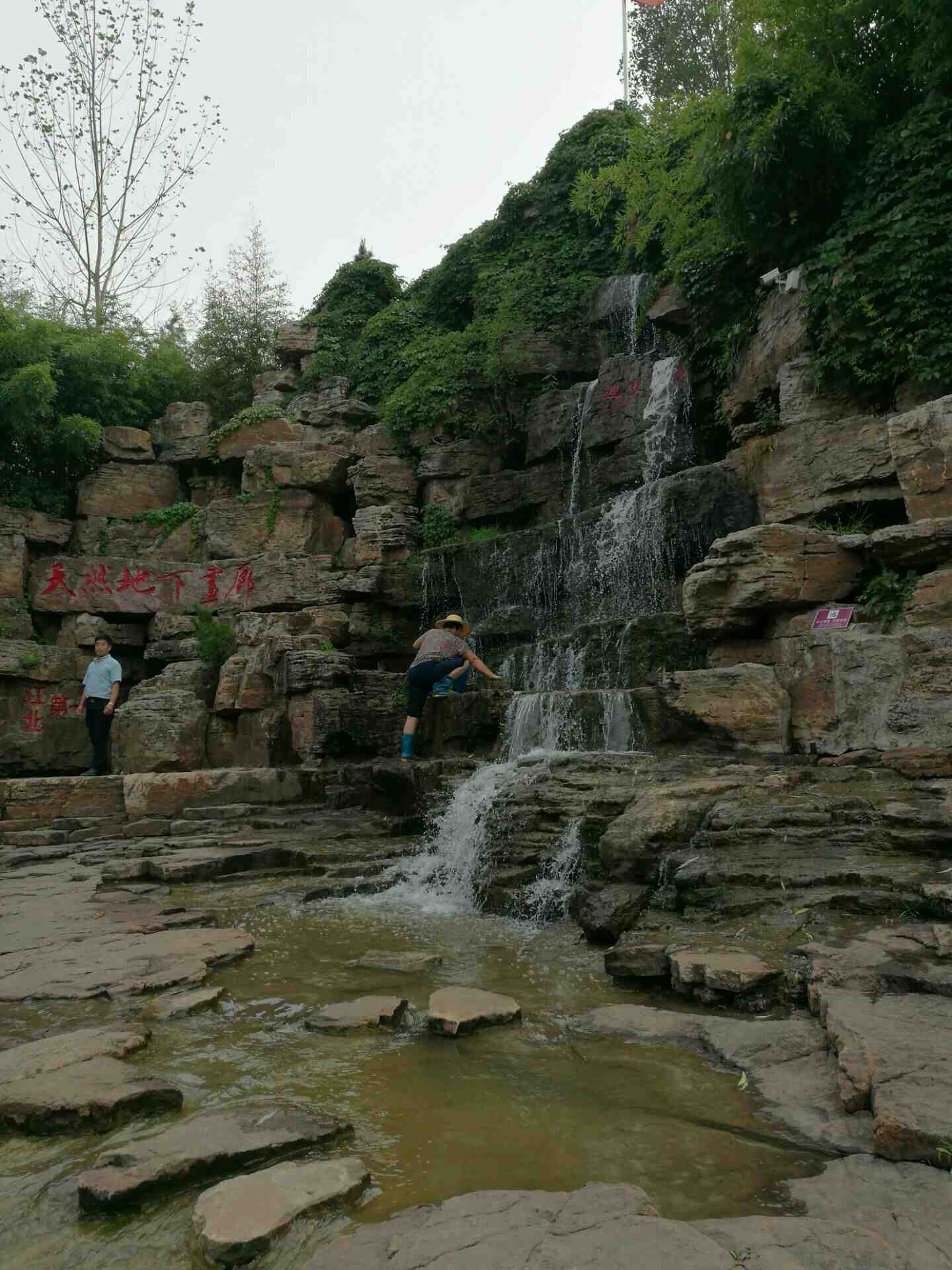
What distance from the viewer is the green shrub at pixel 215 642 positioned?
1370 cm

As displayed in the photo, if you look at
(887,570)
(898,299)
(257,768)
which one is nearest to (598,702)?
(887,570)

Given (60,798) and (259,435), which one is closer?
(60,798)

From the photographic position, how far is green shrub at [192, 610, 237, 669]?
1370 cm

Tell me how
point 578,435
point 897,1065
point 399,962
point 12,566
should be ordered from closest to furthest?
point 897,1065
point 399,962
point 578,435
point 12,566

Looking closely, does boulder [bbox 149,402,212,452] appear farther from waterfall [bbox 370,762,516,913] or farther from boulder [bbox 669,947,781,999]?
boulder [bbox 669,947,781,999]

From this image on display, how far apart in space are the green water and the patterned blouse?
18.5 ft

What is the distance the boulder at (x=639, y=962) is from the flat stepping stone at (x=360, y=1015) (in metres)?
0.98

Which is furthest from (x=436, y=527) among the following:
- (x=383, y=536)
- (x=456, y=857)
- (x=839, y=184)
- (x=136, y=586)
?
(x=456, y=857)

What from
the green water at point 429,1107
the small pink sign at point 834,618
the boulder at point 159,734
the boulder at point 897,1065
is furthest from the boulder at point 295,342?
the boulder at point 897,1065

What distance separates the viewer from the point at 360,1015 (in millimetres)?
3355

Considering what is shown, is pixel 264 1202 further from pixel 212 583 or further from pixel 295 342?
pixel 295 342

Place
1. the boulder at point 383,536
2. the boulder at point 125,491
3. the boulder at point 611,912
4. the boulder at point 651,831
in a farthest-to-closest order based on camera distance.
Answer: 1. the boulder at point 125,491
2. the boulder at point 383,536
3. the boulder at point 651,831
4. the boulder at point 611,912

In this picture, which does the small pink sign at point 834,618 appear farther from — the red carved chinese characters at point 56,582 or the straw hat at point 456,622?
the red carved chinese characters at point 56,582

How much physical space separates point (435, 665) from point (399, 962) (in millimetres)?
5589
